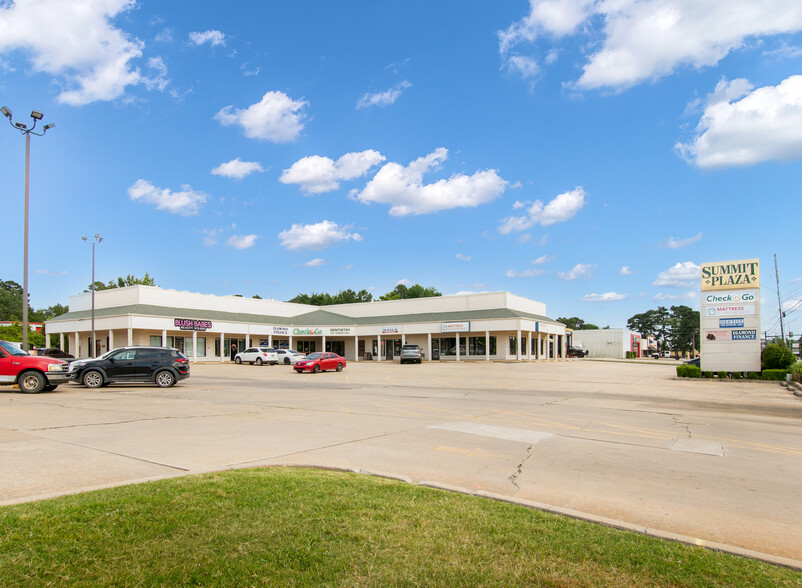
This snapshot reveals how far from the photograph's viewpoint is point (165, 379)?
74.7 feet

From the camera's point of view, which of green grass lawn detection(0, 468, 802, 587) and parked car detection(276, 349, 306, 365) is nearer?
green grass lawn detection(0, 468, 802, 587)

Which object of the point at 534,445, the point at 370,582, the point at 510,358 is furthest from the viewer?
the point at 510,358

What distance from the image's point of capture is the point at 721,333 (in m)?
33.0

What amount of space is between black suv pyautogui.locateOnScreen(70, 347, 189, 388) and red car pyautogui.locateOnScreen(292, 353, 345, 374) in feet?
39.8

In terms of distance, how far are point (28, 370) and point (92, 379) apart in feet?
11.9

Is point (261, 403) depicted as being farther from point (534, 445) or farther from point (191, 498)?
point (191, 498)

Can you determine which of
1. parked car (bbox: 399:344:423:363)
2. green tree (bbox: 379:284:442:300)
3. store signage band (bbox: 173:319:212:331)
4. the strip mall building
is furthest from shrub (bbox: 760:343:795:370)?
green tree (bbox: 379:284:442:300)

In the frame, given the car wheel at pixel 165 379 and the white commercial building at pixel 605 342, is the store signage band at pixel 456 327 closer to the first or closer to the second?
the car wheel at pixel 165 379

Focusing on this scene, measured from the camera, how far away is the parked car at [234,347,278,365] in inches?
1876

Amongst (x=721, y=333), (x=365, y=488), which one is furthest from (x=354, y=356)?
(x=365, y=488)

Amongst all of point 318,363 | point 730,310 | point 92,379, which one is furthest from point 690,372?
point 92,379

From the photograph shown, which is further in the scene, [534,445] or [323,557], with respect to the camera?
[534,445]

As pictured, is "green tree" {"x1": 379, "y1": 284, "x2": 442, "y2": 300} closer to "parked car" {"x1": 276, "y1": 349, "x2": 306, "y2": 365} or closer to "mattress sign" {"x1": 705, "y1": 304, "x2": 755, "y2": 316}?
"parked car" {"x1": 276, "y1": 349, "x2": 306, "y2": 365}

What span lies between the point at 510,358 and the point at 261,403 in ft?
136
